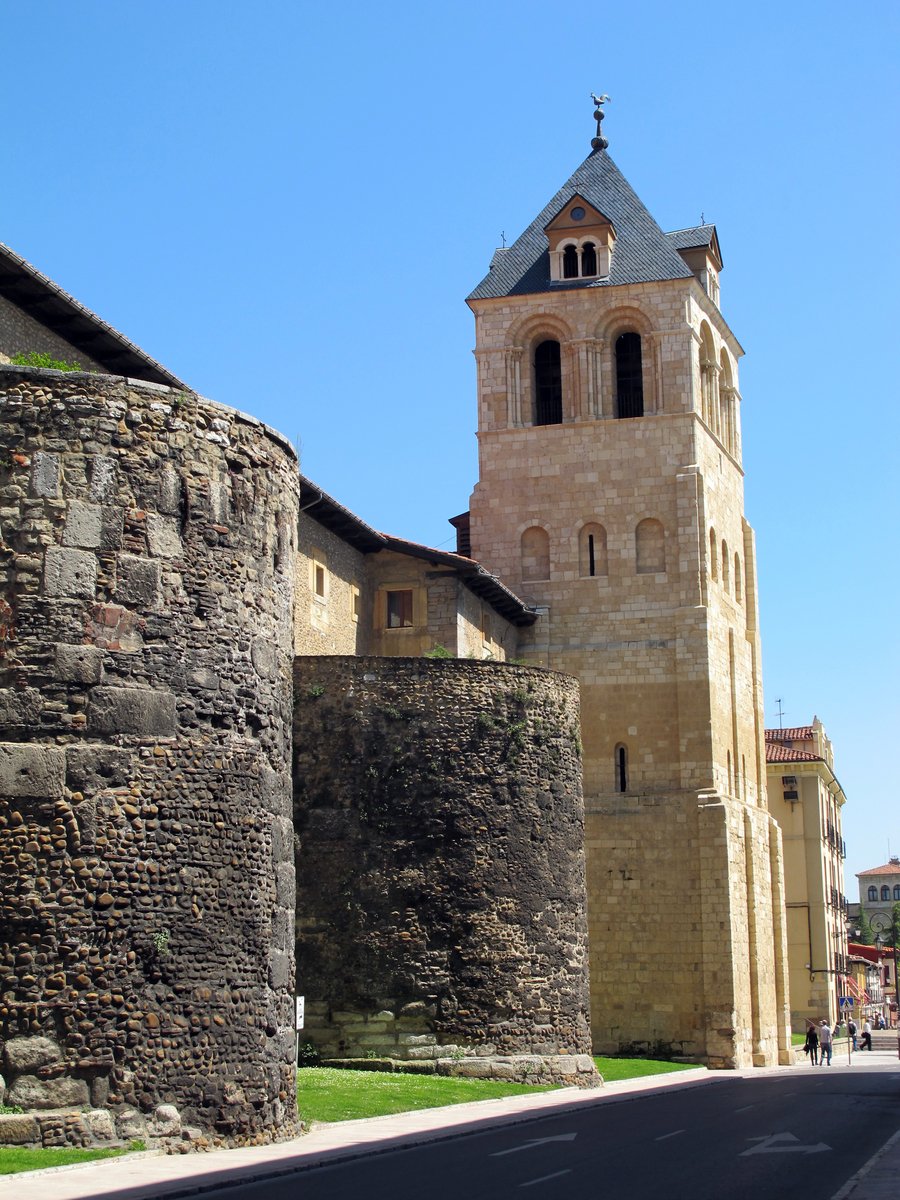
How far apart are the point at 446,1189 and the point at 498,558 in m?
31.2

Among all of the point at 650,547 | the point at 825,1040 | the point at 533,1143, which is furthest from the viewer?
the point at 825,1040

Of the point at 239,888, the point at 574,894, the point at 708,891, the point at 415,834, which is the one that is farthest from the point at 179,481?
the point at 708,891

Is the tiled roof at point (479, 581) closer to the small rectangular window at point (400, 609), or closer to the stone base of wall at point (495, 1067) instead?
the small rectangular window at point (400, 609)

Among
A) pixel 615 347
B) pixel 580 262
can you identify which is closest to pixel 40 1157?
pixel 615 347

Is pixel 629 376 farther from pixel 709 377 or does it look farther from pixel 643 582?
pixel 643 582

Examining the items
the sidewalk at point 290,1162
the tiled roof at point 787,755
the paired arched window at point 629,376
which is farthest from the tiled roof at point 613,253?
the tiled roof at point 787,755

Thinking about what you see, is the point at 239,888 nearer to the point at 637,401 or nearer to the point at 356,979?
the point at 356,979

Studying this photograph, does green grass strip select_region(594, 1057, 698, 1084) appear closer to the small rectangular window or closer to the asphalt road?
the asphalt road

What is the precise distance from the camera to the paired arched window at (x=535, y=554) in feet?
145

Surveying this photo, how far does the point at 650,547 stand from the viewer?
4372cm

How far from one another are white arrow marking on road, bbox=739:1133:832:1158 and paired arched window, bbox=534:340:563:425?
1111 inches

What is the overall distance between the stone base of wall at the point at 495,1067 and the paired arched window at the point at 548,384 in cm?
2148

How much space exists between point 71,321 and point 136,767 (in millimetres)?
9921

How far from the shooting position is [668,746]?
41969mm
